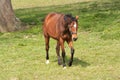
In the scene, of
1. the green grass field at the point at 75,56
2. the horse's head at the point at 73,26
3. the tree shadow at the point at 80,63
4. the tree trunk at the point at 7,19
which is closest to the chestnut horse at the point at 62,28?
the horse's head at the point at 73,26

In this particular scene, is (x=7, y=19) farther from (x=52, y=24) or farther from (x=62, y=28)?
(x=62, y=28)

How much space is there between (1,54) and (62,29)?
3883 millimetres

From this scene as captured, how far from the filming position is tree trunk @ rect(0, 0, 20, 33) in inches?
787

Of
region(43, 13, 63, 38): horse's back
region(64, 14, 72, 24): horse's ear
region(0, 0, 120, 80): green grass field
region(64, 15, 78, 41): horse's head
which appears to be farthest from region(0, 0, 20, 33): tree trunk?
region(64, 15, 78, 41): horse's head

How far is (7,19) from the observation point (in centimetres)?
2025

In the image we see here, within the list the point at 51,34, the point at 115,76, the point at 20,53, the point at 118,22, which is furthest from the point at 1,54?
the point at 118,22

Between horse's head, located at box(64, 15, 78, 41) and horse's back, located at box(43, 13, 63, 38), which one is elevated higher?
horse's head, located at box(64, 15, 78, 41)

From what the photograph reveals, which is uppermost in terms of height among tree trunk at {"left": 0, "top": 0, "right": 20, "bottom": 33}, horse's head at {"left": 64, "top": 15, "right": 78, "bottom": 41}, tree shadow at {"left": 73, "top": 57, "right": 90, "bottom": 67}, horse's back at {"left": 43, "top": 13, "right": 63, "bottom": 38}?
horse's head at {"left": 64, "top": 15, "right": 78, "bottom": 41}

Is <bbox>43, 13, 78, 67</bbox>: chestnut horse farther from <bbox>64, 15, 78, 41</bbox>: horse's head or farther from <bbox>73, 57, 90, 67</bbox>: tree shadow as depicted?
<bbox>73, 57, 90, 67</bbox>: tree shadow

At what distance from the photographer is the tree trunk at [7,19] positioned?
20.0 metres

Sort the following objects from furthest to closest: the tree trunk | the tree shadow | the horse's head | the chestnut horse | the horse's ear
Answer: the tree trunk, the tree shadow, the horse's ear, the chestnut horse, the horse's head

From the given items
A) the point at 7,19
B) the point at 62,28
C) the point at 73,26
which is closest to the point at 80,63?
the point at 62,28

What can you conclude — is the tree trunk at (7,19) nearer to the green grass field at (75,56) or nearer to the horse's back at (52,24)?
the green grass field at (75,56)

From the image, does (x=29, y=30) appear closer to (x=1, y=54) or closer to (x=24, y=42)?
(x=24, y=42)
